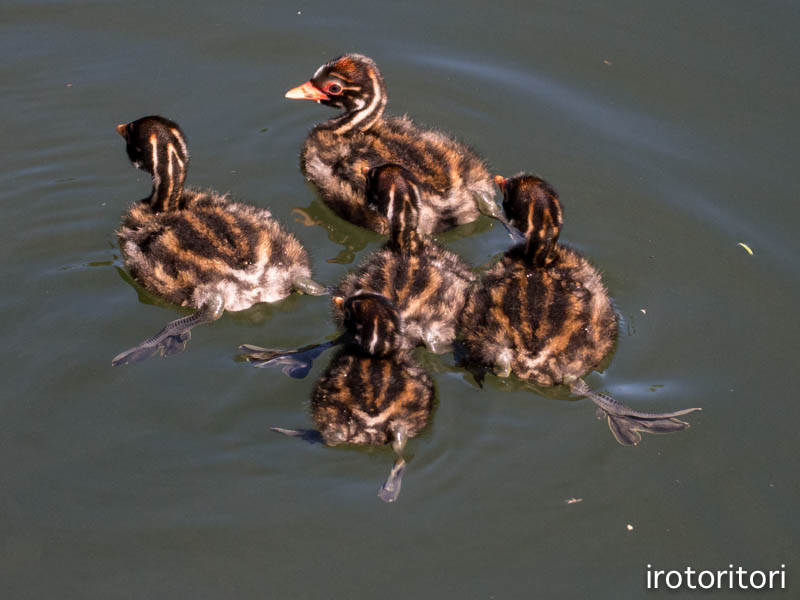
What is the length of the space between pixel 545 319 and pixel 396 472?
107 centimetres

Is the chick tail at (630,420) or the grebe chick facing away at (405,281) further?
the grebe chick facing away at (405,281)

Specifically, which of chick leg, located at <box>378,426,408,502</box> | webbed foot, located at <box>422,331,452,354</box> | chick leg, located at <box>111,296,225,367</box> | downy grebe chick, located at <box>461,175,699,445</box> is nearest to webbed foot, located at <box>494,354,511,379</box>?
downy grebe chick, located at <box>461,175,699,445</box>

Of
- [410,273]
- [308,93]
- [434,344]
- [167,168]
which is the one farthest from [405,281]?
[308,93]

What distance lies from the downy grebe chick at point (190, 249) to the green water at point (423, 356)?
146mm

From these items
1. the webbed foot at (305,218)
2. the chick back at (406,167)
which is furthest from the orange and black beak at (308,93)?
the webbed foot at (305,218)

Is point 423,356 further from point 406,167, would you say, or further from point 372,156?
point 372,156

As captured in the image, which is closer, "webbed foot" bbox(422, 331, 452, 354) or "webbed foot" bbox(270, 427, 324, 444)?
"webbed foot" bbox(270, 427, 324, 444)

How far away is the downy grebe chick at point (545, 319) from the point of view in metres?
4.36

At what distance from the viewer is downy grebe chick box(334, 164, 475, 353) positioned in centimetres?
461

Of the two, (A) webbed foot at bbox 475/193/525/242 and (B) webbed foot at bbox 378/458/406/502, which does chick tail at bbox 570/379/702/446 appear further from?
(A) webbed foot at bbox 475/193/525/242

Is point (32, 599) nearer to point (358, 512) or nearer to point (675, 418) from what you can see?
point (358, 512)

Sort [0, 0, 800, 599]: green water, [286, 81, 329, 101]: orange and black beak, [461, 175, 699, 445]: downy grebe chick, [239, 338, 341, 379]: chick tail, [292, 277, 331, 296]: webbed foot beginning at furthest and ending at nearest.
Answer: [286, 81, 329, 101]: orange and black beak < [292, 277, 331, 296]: webbed foot < [239, 338, 341, 379]: chick tail < [461, 175, 699, 445]: downy grebe chick < [0, 0, 800, 599]: green water

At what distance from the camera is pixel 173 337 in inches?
189

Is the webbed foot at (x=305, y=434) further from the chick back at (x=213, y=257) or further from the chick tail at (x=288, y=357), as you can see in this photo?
the chick back at (x=213, y=257)
